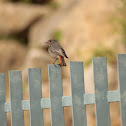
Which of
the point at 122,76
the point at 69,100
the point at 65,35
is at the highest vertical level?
the point at 65,35

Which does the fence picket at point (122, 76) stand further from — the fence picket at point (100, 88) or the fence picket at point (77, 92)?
the fence picket at point (77, 92)

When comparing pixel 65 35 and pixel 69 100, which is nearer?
pixel 69 100

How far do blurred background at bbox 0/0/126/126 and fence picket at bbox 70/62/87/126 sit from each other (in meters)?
2.90

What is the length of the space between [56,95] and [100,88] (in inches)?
21.1

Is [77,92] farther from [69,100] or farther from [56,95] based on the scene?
[56,95]

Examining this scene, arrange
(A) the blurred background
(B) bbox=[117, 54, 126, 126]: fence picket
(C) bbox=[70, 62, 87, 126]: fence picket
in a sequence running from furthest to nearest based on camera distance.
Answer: (A) the blurred background, (B) bbox=[117, 54, 126, 126]: fence picket, (C) bbox=[70, 62, 87, 126]: fence picket

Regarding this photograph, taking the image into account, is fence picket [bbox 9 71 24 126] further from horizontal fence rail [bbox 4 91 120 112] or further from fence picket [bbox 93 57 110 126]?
fence picket [bbox 93 57 110 126]

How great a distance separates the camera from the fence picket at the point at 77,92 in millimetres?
3641

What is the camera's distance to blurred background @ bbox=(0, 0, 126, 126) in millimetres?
7895

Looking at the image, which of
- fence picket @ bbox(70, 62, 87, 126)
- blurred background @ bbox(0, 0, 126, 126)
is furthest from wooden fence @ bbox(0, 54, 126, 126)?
blurred background @ bbox(0, 0, 126, 126)

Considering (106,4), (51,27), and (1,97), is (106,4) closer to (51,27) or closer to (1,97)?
(51,27)

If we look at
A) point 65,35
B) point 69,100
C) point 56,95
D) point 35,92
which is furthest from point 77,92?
point 65,35

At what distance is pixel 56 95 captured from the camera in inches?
144

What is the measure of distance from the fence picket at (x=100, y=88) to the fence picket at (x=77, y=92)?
0.17m
